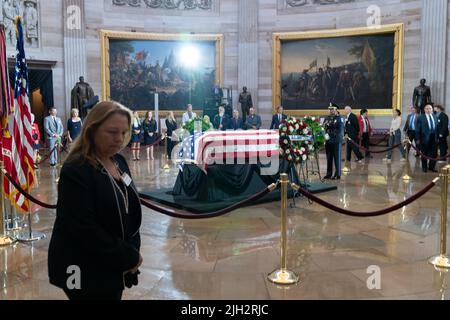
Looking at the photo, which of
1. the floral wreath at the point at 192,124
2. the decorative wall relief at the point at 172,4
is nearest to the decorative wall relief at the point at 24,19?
the decorative wall relief at the point at 172,4

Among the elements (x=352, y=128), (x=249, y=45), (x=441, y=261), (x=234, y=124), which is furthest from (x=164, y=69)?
(x=441, y=261)

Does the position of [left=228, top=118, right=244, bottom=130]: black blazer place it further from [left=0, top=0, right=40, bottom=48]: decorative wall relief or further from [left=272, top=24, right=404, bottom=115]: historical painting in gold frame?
[left=0, top=0, right=40, bottom=48]: decorative wall relief

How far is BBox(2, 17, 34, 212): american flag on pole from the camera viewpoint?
21.4 ft

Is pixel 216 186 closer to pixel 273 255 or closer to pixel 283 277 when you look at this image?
pixel 273 255

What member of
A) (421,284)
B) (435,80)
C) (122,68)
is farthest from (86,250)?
(122,68)

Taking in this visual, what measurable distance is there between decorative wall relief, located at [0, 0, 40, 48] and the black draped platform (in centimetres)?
1226

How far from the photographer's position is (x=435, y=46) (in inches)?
714

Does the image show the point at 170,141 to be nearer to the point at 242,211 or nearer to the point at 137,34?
the point at 137,34

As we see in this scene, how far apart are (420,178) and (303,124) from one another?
4.43 m

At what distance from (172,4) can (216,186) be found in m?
15.9

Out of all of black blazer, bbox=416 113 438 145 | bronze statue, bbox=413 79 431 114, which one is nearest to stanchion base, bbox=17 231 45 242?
black blazer, bbox=416 113 438 145

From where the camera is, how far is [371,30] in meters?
19.6

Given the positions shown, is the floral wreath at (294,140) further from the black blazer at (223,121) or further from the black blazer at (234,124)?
the black blazer at (223,121)

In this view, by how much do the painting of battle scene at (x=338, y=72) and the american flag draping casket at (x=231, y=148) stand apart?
12.5 metres
